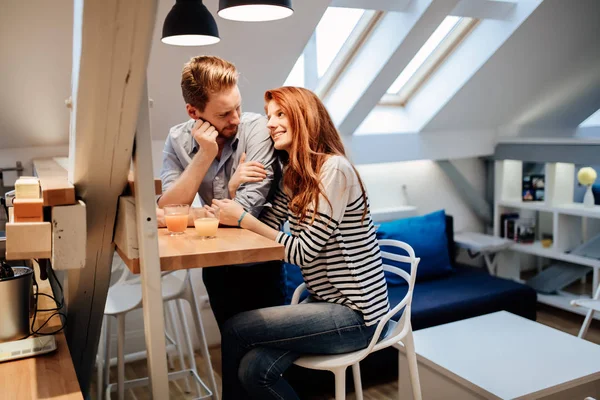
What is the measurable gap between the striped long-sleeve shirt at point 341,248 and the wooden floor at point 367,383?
1.46m

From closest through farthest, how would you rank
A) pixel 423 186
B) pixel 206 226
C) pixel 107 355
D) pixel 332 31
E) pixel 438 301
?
pixel 206 226, pixel 107 355, pixel 438 301, pixel 332 31, pixel 423 186

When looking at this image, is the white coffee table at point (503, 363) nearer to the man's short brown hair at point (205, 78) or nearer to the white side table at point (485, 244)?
the man's short brown hair at point (205, 78)

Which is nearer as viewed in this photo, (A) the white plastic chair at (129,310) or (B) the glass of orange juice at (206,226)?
(B) the glass of orange juice at (206,226)

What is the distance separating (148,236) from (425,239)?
3016mm

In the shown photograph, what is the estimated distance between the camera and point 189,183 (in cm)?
204

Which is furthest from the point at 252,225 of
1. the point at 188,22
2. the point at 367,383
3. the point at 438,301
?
the point at 438,301

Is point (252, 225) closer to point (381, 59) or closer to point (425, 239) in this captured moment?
point (381, 59)

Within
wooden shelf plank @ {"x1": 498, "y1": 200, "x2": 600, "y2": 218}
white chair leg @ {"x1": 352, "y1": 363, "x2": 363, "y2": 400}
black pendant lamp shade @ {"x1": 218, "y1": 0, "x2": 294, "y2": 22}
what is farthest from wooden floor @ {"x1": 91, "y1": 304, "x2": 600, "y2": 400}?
black pendant lamp shade @ {"x1": 218, "y1": 0, "x2": 294, "y2": 22}

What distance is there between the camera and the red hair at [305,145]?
1.99m

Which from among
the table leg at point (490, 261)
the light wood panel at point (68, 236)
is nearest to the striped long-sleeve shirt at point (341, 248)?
the light wood panel at point (68, 236)

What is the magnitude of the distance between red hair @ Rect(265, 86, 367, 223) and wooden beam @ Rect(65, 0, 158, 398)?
0.62 m

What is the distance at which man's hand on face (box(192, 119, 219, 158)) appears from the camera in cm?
198

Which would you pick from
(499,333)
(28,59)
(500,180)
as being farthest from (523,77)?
(28,59)

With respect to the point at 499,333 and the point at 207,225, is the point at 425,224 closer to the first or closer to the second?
the point at 499,333
